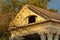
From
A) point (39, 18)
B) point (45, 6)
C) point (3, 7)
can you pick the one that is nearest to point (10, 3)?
point (3, 7)

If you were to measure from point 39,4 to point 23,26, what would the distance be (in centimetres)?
1181

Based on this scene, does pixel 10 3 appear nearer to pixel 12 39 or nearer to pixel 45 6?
pixel 45 6

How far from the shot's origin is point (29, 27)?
24.4m

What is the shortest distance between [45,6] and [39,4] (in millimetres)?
1138

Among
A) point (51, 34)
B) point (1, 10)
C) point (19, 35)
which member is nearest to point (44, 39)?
point (51, 34)

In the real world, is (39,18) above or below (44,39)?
above

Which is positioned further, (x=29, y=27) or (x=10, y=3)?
(x=10, y=3)

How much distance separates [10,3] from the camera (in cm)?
3653

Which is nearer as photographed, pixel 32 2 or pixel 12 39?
pixel 12 39

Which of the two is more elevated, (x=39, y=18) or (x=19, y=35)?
(x=39, y=18)

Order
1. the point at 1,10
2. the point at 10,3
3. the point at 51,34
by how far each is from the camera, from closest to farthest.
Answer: the point at 51,34 → the point at 1,10 → the point at 10,3

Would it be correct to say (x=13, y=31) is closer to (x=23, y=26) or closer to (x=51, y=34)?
(x=23, y=26)

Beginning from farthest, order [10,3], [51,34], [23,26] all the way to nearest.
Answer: [10,3], [23,26], [51,34]

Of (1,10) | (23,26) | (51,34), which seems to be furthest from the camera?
(1,10)
